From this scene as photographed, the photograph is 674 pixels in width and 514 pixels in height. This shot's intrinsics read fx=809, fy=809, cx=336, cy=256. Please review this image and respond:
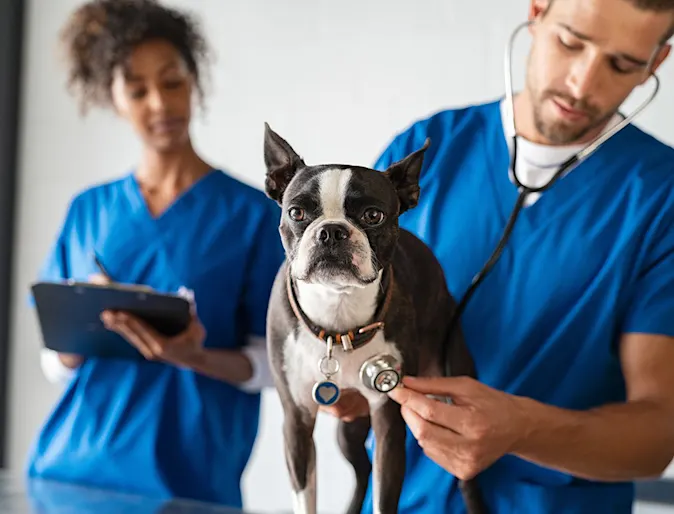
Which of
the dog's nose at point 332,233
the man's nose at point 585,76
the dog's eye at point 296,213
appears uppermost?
the man's nose at point 585,76

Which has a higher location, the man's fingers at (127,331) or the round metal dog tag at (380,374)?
the round metal dog tag at (380,374)

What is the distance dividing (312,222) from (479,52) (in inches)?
51.1

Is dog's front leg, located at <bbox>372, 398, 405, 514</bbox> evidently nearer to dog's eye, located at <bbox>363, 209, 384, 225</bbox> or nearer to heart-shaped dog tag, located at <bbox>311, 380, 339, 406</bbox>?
heart-shaped dog tag, located at <bbox>311, 380, 339, 406</bbox>

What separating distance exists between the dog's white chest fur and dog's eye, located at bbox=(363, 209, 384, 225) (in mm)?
97

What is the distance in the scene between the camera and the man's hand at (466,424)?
72 centimetres

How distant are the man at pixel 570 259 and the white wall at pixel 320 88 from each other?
604mm

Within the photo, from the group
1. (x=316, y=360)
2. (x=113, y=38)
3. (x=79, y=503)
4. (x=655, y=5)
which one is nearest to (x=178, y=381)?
(x=79, y=503)

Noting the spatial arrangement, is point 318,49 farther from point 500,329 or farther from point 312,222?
point 312,222

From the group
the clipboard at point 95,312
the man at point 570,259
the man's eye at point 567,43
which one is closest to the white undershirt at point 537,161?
the man at point 570,259

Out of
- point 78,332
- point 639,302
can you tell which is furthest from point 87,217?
point 639,302

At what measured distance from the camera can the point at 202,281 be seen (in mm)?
1444

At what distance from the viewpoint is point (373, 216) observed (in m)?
0.60

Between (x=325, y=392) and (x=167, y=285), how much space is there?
0.86m

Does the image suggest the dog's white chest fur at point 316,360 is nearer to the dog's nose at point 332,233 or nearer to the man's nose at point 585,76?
the dog's nose at point 332,233
